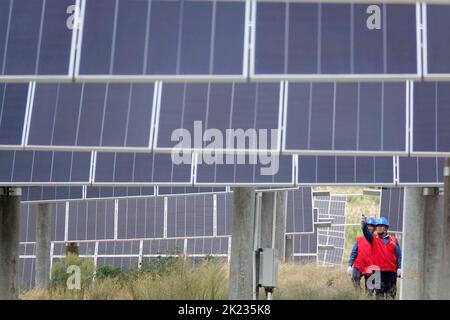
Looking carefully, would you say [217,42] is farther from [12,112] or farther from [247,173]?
[247,173]

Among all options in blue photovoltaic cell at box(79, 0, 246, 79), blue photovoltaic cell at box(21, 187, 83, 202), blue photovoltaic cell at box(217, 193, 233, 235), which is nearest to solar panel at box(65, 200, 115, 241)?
blue photovoltaic cell at box(217, 193, 233, 235)

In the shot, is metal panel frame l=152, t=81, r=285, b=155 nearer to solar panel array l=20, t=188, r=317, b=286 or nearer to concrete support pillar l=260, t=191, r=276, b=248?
concrete support pillar l=260, t=191, r=276, b=248

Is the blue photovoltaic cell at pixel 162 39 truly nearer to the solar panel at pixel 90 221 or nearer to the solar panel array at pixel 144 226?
the solar panel array at pixel 144 226

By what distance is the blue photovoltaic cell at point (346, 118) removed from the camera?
17.1m

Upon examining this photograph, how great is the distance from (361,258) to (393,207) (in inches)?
615

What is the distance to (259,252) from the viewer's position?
784 inches

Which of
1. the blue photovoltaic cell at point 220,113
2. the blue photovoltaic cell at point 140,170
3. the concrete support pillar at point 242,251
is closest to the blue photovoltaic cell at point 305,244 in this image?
the blue photovoltaic cell at point 140,170

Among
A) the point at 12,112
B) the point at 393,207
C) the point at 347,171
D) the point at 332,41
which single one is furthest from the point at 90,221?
the point at 332,41

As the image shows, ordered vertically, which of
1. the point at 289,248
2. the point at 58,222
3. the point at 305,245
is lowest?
the point at 289,248

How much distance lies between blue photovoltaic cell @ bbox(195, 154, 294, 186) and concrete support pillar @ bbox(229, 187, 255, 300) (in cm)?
56

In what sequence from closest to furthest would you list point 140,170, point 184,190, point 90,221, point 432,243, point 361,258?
point 361,258
point 432,243
point 140,170
point 184,190
point 90,221

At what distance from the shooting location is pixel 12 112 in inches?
741

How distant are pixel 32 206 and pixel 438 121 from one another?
25.8m
